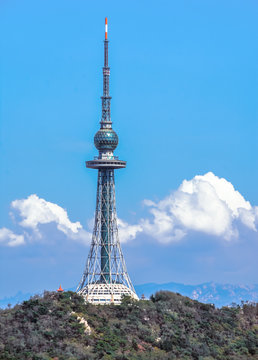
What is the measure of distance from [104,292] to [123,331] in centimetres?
5372

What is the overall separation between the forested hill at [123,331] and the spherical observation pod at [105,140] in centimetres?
4622

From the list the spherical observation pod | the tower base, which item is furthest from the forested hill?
the spherical observation pod

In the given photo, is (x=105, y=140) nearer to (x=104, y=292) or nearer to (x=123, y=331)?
(x=104, y=292)

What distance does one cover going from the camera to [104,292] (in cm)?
16375

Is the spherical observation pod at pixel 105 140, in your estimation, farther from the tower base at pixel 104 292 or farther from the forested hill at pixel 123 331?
the forested hill at pixel 123 331

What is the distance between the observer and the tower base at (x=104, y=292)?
162 meters

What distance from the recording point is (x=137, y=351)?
347 ft

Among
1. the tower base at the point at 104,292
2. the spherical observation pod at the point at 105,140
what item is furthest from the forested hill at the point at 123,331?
the spherical observation pod at the point at 105,140

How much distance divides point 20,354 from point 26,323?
8077 millimetres

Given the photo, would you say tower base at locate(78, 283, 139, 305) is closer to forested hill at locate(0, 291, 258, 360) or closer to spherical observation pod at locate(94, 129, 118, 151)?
spherical observation pod at locate(94, 129, 118, 151)

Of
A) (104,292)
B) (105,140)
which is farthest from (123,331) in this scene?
(105,140)

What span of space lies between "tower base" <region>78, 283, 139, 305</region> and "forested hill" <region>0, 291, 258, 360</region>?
3470cm

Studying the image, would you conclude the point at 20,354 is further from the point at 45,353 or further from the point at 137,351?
the point at 137,351

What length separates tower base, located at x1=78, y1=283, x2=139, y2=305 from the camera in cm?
16150
